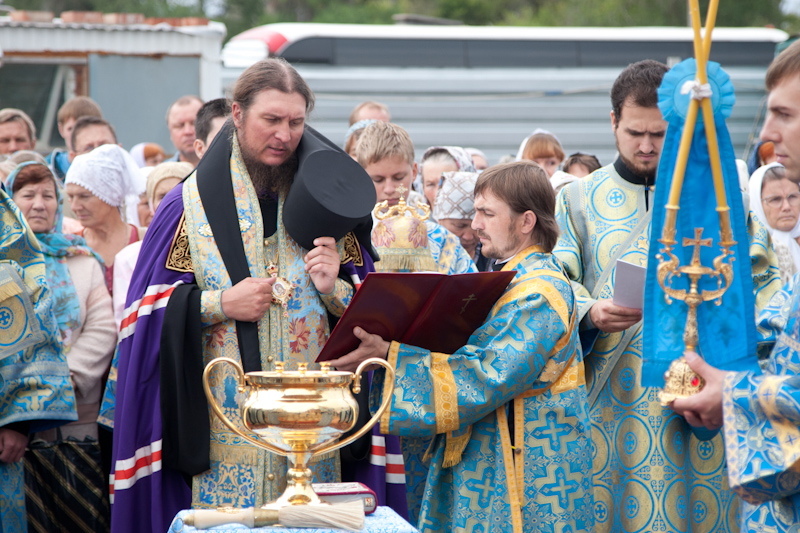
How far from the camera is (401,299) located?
278 centimetres

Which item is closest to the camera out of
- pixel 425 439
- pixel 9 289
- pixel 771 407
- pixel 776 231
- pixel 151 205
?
pixel 771 407

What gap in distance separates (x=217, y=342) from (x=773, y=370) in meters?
1.70

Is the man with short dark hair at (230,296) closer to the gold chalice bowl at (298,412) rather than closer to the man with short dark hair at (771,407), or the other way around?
the gold chalice bowl at (298,412)

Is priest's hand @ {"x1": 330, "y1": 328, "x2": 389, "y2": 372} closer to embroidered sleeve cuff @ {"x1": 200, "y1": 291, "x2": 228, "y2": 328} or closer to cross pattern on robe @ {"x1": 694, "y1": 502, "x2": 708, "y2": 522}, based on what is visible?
embroidered sleeve cuff @ {"x1": 200, "y1": 291, "x2": 228, "y2": 328}

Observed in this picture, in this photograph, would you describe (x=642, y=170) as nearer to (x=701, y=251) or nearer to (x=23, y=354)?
(x=701, y=251)

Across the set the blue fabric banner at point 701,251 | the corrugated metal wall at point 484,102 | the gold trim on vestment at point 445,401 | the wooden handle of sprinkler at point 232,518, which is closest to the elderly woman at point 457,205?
the gold trim on vestment at point 445,401

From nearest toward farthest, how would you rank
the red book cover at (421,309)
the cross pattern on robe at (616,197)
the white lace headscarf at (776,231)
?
the red book cover at (421,309) < the cross pattern on robe at (616,197) < the white lace headscarf at (776,231)

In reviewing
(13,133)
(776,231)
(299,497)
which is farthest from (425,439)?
(13,133)

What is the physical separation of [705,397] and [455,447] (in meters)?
1.10

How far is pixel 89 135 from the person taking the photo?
627 cm

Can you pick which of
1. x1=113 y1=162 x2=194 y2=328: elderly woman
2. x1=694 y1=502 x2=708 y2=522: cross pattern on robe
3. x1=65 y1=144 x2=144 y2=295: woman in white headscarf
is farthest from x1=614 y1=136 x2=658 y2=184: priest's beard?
x1=65 y1=144 x2=144 y2=295: woman in white headscarf

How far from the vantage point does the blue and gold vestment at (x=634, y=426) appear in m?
3.36

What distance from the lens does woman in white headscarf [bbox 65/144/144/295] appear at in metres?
4.76

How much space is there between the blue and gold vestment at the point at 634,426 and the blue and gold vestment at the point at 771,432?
1.04 m
